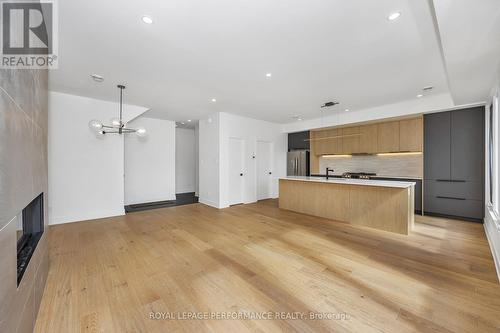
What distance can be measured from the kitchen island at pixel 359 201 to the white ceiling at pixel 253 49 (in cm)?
195

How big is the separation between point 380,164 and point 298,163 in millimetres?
2517

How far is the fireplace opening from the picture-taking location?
4.75 ft

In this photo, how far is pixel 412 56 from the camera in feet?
9.08

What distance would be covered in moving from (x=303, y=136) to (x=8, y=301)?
732 cm

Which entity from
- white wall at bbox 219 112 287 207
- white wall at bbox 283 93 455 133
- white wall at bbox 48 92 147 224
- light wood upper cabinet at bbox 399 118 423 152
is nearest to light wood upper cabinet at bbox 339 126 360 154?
white wall at bbox 283 93 455 133

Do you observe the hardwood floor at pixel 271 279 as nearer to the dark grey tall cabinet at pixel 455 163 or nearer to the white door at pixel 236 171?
the dark grey tall cabinet at pixel 455 163

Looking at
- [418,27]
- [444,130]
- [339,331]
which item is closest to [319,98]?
[418,27]

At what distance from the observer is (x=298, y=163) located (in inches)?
290

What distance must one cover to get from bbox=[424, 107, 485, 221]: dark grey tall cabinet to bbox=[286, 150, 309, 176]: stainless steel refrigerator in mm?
3241

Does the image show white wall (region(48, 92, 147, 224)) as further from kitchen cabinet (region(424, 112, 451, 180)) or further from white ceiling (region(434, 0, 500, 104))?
kitchen cabinet (region(424, 112, 451, 180))

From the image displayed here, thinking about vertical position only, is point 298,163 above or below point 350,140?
below

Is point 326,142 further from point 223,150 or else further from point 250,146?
point 223,150

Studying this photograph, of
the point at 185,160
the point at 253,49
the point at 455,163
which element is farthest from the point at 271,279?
the point at 185,160

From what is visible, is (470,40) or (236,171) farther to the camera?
(236,171)
